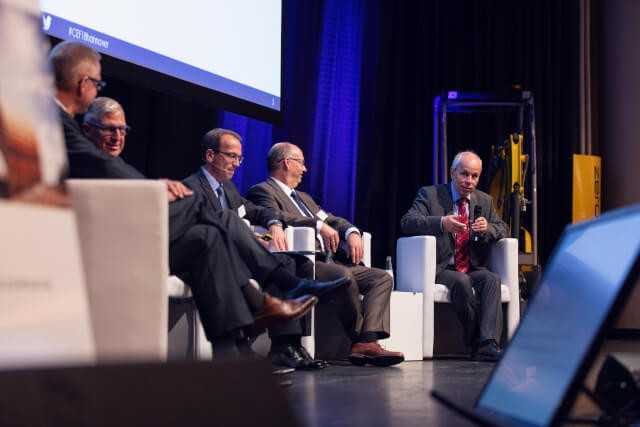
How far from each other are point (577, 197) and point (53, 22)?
15.1 ft

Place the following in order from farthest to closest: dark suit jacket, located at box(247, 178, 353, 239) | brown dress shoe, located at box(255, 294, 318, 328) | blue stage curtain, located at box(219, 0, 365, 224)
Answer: blue stage curtain, located at box(219, 0, 365, 224)
dark suit jacket, located at box(247, 178, 353, 239)
brown dress shoe, located at box(255, 294, 318, 328)

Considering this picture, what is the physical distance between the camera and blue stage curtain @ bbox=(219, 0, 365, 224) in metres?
6.18

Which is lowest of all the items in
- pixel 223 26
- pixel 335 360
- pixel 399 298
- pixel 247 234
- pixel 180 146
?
pixel 335 360

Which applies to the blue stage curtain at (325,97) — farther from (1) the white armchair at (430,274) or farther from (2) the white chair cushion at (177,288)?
(2) the white chair cushion at (177,288)

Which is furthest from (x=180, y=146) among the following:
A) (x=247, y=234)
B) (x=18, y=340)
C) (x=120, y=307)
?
(x=18, y=340)

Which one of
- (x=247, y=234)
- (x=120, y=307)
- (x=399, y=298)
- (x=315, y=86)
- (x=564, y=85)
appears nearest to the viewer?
(x=120, y=307)

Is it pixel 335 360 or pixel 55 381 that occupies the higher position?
pixel 55 381

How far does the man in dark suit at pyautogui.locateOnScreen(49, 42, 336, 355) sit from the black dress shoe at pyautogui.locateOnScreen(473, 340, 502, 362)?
179cm

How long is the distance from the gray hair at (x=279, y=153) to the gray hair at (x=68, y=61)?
6.18 feet

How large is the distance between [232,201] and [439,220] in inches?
57.2

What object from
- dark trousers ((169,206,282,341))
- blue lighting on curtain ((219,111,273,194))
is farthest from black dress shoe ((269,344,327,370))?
blue lighting on curtain ((219,111,273,194))

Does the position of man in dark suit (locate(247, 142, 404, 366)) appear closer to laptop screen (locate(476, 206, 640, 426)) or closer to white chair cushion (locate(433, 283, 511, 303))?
white chair cushion (locate(433, 283, 511, 303))

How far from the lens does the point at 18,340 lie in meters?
→ 1.06

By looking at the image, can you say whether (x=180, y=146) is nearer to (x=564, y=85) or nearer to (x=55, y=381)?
(x=564, y=85)
